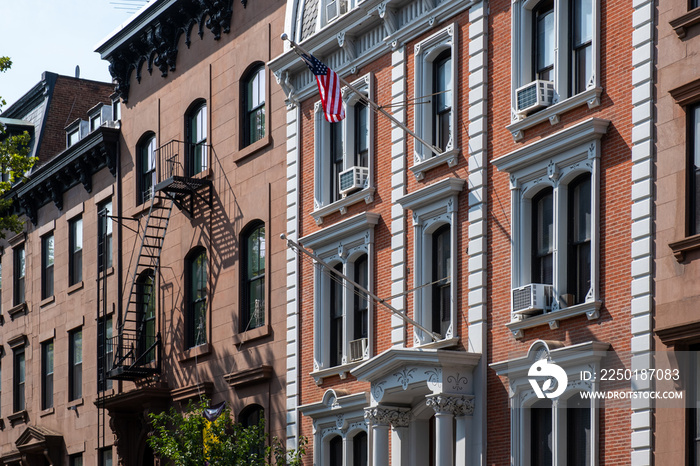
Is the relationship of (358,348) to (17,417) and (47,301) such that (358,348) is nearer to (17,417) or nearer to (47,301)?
(47,301)

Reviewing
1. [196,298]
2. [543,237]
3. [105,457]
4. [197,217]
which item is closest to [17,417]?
→ [105,457]

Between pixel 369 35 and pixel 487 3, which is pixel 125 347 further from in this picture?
pixel 487 3

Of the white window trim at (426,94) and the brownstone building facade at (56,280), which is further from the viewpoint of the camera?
the brownstone building facade at (56,280)

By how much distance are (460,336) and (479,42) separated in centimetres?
560

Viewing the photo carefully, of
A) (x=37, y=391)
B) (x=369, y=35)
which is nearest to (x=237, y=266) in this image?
(x=369, y=35)

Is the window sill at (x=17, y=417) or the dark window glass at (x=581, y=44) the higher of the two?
the dark window glass at (x=581, y=44)

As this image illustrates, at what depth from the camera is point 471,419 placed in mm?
22594

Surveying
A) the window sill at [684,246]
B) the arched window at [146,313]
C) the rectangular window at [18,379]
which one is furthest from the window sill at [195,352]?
the window sill at [684,246]

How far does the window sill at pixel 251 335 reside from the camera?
2975cm

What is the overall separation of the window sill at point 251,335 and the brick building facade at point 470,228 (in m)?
1.15

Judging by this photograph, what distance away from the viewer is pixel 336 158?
2831cm

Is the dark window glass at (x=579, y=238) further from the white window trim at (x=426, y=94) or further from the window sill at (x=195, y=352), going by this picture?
the window sill at (x=195, y=352)

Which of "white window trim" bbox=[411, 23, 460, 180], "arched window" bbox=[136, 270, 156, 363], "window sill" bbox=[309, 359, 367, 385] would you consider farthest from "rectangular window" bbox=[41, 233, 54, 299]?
"white window trim" bbox=[411, 23, 460, 180]

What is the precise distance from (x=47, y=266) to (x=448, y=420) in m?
25.2
